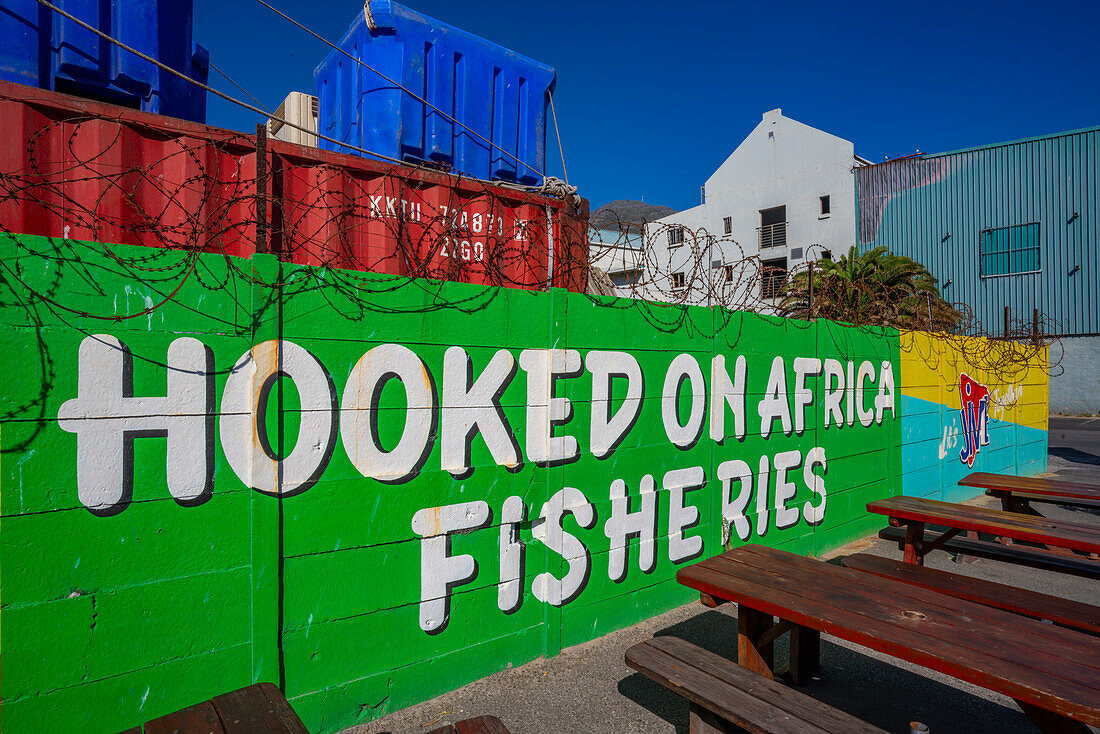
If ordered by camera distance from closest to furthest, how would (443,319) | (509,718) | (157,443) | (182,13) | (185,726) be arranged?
1. (185,726)
2. (157,443)
3. (509,718)
4. (443,319)
5. (182,13)

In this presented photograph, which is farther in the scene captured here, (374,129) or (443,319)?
(374,129)

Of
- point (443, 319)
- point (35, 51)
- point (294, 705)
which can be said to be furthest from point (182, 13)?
point (294, 705)

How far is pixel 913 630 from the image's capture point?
2.46m

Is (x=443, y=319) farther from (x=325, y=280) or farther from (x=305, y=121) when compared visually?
(x=305, y=121)

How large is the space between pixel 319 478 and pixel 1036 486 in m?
6.57

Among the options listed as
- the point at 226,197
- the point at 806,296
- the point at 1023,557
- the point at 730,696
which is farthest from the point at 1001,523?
the point at 226,197

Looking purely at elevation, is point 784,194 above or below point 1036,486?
above

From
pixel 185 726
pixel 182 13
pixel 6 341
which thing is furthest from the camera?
pixel 182 13

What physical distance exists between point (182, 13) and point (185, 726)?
14.6 ft

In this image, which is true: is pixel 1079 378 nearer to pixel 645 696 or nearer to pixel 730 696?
pixel 645 696

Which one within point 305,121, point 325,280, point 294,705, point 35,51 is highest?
point 305,121

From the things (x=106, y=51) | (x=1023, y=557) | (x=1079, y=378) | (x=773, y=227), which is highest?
(x=773, y=227)

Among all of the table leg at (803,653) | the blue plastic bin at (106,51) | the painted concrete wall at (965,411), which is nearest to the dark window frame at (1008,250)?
the painted concrete wall at (965,411)

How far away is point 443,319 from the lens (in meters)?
3.32
